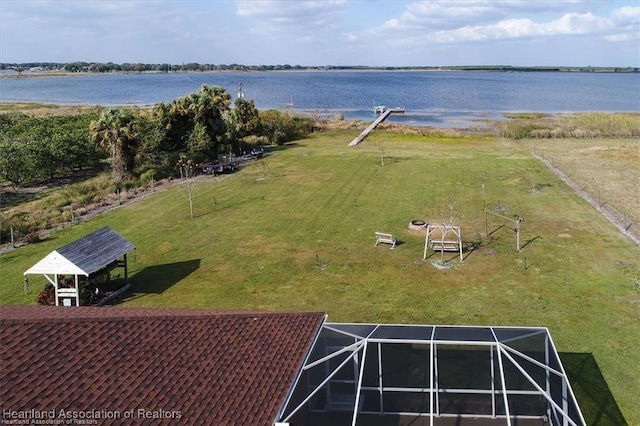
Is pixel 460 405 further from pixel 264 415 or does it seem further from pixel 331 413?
pixel 264 415

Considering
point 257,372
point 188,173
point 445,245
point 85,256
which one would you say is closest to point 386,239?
point 445,245

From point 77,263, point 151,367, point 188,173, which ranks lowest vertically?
point 77,263

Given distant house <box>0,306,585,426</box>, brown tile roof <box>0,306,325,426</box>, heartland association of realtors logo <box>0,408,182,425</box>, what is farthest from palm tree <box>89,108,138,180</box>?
heartland association of realtors logo <box>0,408,182,425</box>

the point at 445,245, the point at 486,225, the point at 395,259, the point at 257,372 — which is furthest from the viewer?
the point at 486,225

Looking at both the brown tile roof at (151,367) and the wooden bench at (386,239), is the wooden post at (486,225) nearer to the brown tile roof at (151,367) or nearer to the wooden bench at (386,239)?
the wooden bench at (386,239)

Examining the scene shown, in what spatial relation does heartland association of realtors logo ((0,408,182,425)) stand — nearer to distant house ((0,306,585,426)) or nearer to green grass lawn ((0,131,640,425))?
distant house ((0,306,585,426))

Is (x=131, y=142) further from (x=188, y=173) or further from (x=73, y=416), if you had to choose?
(x=73, y=416)

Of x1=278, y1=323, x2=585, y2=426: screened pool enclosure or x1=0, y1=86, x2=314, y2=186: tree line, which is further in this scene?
x1=0, y1=86, x2=314, y2=186: tree line

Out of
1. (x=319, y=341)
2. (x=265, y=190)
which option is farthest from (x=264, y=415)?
(x=265, y=190)
